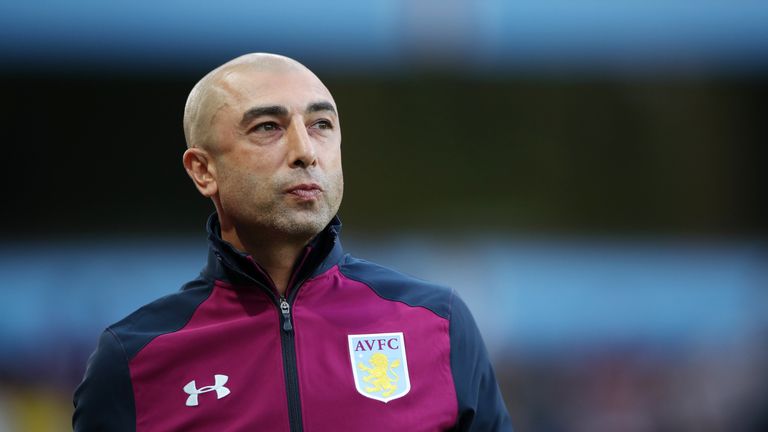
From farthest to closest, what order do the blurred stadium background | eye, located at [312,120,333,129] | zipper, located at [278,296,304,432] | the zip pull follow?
1. the blurred stadium background
2. eye, located at [312,120,333,129]
3. the zip pull
4. zipper, located at [278,296,304,432]

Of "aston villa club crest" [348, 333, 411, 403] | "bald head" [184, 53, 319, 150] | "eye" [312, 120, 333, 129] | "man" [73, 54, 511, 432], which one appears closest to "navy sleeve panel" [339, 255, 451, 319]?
"man" [73, 54, 511, 432]

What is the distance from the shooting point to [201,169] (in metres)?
2.68

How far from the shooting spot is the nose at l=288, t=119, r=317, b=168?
2.51 meters

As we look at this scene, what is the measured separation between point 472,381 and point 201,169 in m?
0.80

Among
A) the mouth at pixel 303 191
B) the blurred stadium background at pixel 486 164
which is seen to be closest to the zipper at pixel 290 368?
the mouth at pixel 303 191

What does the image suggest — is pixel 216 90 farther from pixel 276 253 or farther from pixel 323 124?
pixel 276 253

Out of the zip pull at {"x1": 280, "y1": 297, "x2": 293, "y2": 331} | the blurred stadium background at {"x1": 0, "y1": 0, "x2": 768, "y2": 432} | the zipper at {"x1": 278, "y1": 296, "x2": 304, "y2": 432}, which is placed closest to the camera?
the zipper at {"x1": 278, "y1": 296, "x2": 304, "y2": 432}

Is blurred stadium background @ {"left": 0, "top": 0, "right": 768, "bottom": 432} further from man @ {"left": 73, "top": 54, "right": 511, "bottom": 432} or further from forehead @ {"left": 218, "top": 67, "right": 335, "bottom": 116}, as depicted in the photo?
forehead @ {"left": 218, "top": 67, "right": 335, "bottom": 116}

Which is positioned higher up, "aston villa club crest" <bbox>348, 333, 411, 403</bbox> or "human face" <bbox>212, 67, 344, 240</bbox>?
"human face" <bbox>212, 67, 344, 240</bbox>

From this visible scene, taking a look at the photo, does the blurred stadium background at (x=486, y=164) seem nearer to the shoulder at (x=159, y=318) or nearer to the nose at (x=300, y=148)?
the shoulder at (x=159, y=318)

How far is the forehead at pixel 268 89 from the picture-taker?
2566 mm

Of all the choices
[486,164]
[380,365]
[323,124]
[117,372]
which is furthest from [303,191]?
[486,164]

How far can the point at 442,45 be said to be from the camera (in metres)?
10.8

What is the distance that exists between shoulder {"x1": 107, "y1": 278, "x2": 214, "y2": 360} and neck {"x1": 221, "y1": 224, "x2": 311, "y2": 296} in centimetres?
13
